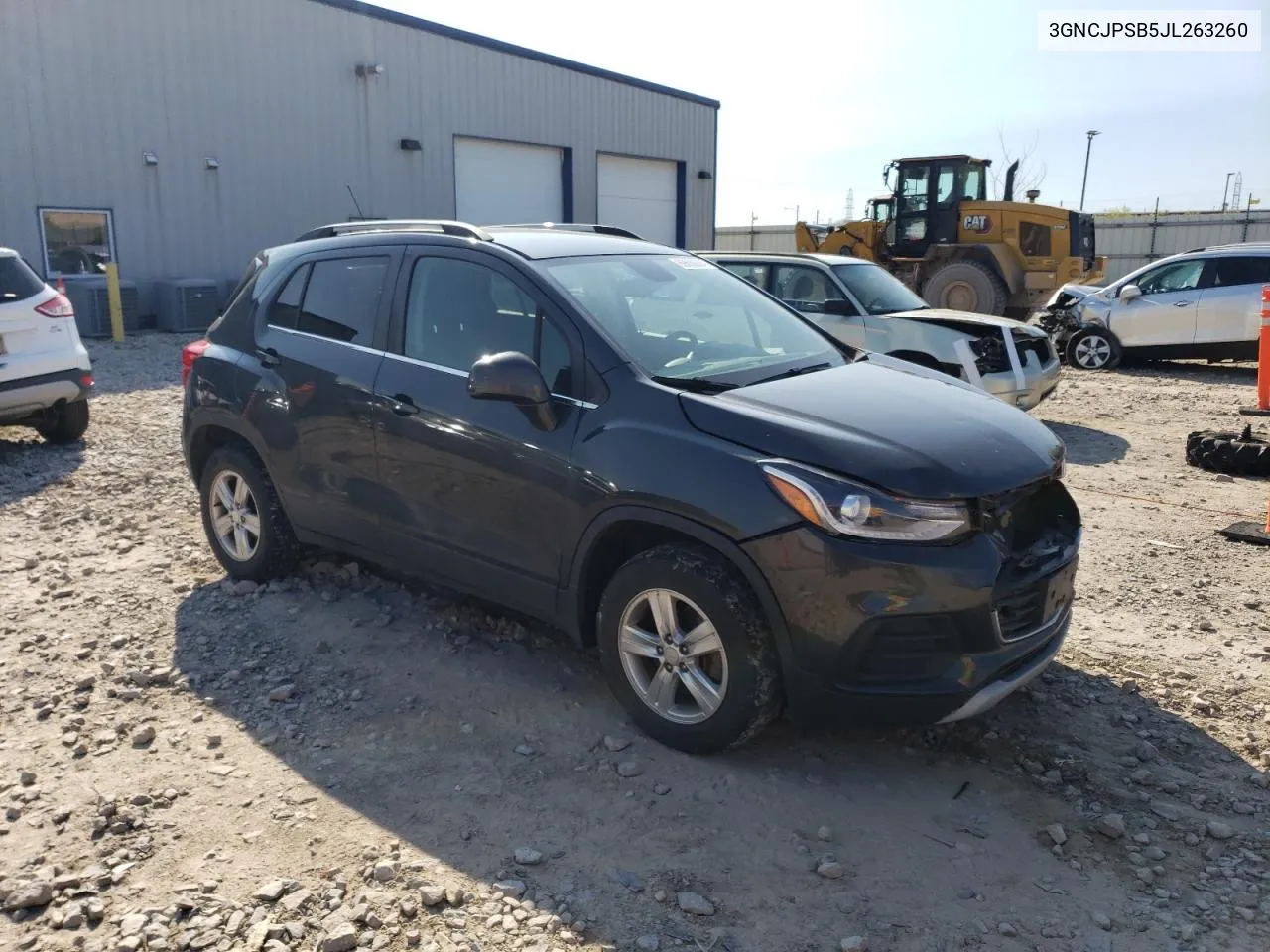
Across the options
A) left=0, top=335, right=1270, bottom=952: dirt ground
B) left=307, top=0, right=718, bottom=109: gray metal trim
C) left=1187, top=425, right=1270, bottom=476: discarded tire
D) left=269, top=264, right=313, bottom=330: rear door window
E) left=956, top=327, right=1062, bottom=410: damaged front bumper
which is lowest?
left=0, top=335, right=1270, bottom=952: dirt ground

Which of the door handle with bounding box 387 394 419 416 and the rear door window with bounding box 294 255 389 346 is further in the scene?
the rear door window with bounding box 294 255 389 346

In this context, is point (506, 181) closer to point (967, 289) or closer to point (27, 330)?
point (967, 289)

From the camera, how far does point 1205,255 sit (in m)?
13.9

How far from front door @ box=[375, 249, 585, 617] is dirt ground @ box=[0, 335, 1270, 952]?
583 millimetres

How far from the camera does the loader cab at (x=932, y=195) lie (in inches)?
710

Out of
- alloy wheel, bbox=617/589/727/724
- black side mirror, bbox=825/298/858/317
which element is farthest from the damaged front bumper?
alloy wheel, bbox=617/589/727/724

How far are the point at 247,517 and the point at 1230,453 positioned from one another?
7257 mm

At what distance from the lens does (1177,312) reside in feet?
45.5

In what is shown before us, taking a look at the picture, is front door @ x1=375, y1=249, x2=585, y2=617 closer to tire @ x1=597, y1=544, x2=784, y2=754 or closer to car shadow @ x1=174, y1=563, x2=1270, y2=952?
tire @ x1=597, y1=544, x2=784, y2=754

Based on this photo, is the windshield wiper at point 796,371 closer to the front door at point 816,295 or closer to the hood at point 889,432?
the hood at point 889,432

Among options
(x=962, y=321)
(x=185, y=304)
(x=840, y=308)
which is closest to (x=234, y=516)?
(x=840, y=308)

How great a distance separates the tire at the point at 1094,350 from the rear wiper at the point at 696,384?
41.8 feet

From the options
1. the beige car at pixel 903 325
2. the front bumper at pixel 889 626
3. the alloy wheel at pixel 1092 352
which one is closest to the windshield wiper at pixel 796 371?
the front bumper at pixel 889 626

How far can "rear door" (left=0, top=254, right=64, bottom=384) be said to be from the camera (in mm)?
7645
